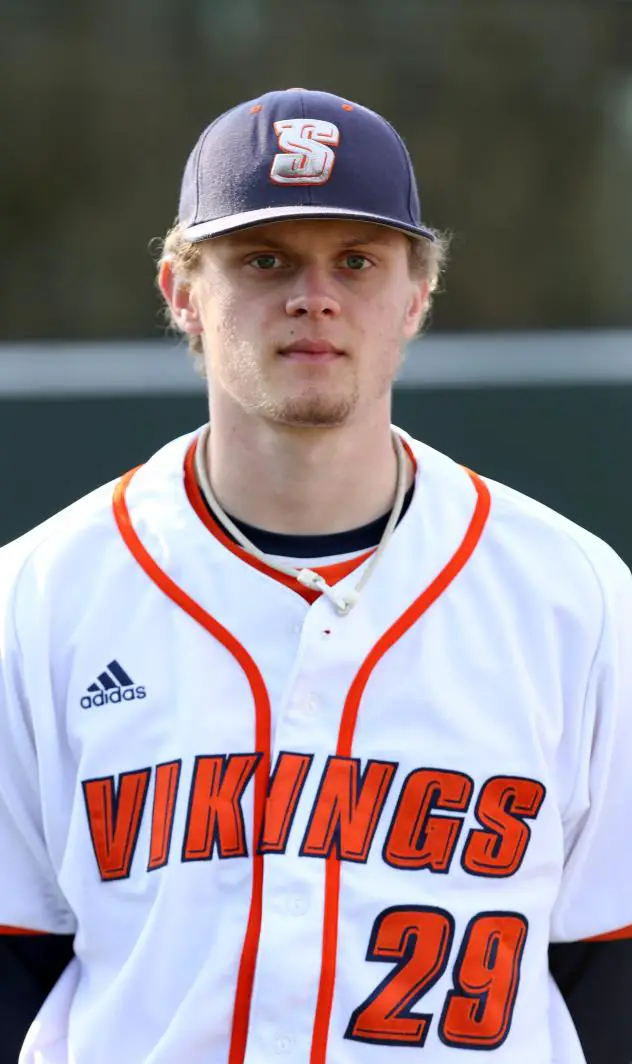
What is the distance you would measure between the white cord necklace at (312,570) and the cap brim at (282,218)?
0.30 meters

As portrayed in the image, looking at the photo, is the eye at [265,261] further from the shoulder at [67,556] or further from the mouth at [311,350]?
the shoulder at [67,556]

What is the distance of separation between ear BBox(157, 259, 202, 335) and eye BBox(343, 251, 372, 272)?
0.26 m

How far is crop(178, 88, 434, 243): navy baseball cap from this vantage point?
1920mm

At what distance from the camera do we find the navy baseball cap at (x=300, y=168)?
6.30 ft

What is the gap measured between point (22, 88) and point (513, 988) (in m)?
3.87

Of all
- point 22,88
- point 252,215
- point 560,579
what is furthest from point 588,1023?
point 22,88

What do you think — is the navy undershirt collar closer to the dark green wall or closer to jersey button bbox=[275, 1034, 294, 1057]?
jersey button bbox=[275, 1034, 294, 1057]

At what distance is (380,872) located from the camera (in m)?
1.83

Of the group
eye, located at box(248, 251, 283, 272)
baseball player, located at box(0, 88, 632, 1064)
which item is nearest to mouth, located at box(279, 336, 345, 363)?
baseball player, located at box(0, 88, 632, 1064)

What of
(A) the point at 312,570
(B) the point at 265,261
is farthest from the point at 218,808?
(B) the point at 265,261

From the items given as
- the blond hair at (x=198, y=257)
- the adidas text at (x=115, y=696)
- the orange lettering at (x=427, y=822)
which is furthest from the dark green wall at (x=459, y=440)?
the orange lettering at (x=427, y=822)

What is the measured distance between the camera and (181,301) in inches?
84.7

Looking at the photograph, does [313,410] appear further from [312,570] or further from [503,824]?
[503,824]

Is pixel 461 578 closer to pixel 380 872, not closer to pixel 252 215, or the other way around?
pixel 380 872
